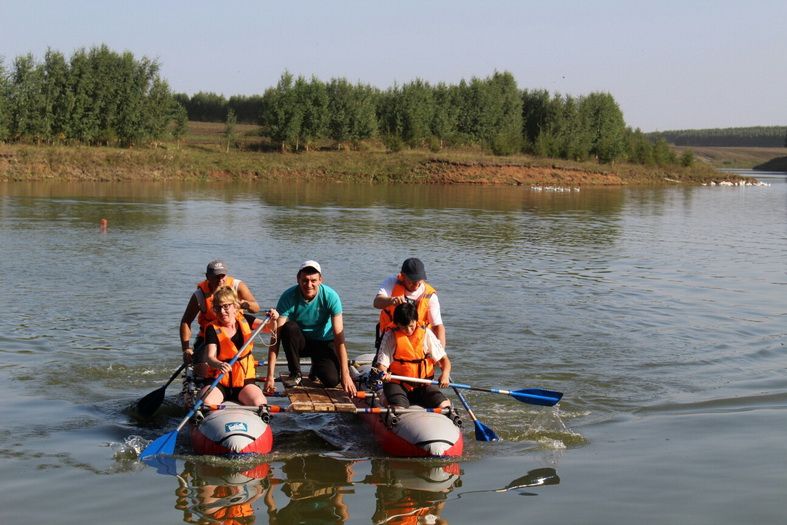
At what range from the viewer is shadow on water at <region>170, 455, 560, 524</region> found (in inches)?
316

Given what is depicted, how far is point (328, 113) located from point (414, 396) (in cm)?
7190

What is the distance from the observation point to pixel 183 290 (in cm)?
2005

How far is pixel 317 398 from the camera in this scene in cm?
1016

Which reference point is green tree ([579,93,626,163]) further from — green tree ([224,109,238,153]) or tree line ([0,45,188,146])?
tree line ([0,45,188,146])

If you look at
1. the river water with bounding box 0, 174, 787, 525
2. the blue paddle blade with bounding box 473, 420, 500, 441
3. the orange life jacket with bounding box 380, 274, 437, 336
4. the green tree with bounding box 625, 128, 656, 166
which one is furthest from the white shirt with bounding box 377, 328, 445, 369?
the green tree with bounding box 625, 128, 656, 166

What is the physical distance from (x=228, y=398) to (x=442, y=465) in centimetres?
241

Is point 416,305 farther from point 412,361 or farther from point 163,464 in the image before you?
point 163,464

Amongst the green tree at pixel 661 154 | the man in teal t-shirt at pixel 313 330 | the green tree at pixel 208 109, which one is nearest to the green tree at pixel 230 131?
the green tree at pixel 208 109

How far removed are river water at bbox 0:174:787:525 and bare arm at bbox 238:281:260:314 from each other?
1338 millimetres

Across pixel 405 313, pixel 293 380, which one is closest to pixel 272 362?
pixel 293 380

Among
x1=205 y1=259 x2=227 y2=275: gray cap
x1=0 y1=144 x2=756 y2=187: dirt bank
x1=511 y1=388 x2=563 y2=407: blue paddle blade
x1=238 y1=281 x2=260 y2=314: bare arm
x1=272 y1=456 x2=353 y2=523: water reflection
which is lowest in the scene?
x1=272 y1=456 x2=353 y2=523: water reflection

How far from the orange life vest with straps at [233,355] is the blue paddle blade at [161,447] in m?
0.97

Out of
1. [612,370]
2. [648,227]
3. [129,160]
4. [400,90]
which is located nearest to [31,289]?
[612,370]

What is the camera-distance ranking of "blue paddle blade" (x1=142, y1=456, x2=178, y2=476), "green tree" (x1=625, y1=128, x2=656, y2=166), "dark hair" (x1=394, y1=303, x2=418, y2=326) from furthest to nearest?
"green tree" (x1=625, y1=128, x2=656, y2=166) < "dark hair" (x1=394, y1=303, x2=418, y2=326) < "blue paddle blade" (x1=142, y1=456, x2=178, y2=476)
